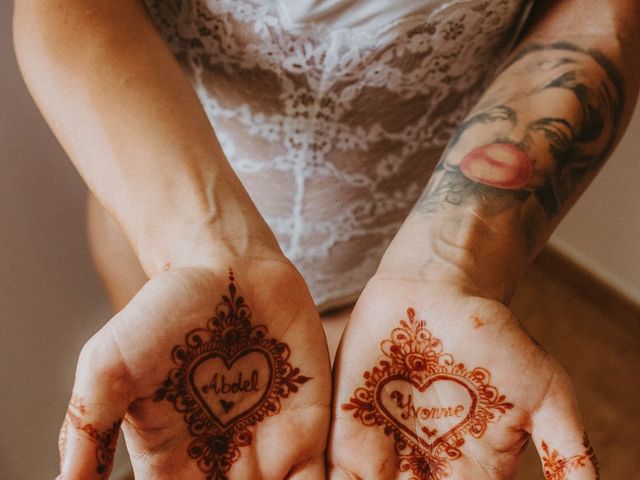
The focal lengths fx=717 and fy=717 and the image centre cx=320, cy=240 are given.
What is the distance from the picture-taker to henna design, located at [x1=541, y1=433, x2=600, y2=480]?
0.53 meters

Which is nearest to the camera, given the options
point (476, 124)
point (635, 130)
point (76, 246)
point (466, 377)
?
point (466, 377)

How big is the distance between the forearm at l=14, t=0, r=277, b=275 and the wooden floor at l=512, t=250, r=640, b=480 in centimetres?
94

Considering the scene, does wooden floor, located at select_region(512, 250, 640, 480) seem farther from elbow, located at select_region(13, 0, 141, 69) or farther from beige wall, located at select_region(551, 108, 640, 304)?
elbow, located at select_region(13, 0, 141, 69)

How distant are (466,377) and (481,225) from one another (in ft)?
0.51

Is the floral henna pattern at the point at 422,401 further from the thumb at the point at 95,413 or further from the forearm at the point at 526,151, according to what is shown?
the thumb at the point at 95,413

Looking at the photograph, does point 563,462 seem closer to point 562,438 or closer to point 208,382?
point 562,438

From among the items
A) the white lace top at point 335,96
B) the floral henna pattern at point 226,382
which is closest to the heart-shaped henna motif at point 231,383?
the floral henna pattern at point 226,382

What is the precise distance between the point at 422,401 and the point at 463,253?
14cm

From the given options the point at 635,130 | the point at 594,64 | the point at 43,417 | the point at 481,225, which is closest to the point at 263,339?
the point at 481,225

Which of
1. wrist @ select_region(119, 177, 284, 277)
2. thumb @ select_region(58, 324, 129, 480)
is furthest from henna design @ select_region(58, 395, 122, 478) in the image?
wrist @ select_region(119, 177, 284, 277)

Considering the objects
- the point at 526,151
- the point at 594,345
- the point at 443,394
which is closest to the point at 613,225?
the point at 594,345

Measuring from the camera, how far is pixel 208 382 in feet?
1.84

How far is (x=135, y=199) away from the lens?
620 mm

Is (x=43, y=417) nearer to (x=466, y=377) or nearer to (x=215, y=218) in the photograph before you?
(x=215, y=218)
